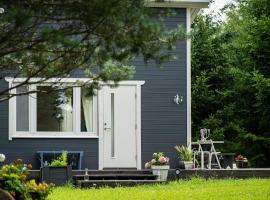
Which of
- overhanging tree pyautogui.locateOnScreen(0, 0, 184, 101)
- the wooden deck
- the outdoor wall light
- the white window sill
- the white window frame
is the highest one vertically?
overhanging tree pyautogui.locateOnScreen(0, 0, 184, 101)

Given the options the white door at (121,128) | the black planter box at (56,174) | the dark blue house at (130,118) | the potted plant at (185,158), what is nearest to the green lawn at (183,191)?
the black planter box at (56,174)

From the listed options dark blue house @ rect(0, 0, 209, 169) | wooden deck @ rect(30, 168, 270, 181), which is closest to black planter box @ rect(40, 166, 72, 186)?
wooden deck @ rect(30, 168, 270, 181)

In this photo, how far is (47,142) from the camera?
14.0 meters

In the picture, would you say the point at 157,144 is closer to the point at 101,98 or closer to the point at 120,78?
the point at 101,98

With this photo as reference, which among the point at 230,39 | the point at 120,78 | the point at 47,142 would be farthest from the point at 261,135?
the point at 120,78

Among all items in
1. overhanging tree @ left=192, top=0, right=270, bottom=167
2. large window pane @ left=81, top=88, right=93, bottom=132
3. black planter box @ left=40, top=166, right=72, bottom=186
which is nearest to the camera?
black planter box @ left=40, top=166, right=72, bottom=186

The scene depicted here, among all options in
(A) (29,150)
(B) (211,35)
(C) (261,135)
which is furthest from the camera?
(B) (211,35)

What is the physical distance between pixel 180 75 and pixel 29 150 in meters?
3.91

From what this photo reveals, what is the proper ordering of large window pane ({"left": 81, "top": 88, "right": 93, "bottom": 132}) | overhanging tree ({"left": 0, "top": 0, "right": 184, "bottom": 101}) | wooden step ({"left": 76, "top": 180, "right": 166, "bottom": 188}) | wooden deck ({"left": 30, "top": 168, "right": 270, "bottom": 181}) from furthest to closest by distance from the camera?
large window pane ({"left": 81, "top": 88, "right": 93, "bottom": 132}) < wooden deck ({"left": 30, "top": 168, "right": 270, "bottom": 181}) < wooden step ({"left": 76, "top": 180, "right": 166, "bottom": 188}) < overhanging tree ({"left": 0, "top": 0, "right": 184, "bottom": 101})

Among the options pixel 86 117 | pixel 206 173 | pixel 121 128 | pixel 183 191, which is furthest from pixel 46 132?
pixel 183 191

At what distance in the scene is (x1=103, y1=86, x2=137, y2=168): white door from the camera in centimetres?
1423

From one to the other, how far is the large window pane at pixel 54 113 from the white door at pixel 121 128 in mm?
841

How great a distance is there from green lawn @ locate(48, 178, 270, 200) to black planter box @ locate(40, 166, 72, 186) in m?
0.54

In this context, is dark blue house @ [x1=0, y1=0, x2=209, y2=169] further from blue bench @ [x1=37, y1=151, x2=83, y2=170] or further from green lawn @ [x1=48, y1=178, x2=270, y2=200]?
green lawn @ [x1=48, y1=178, x2=270, y2=200]
